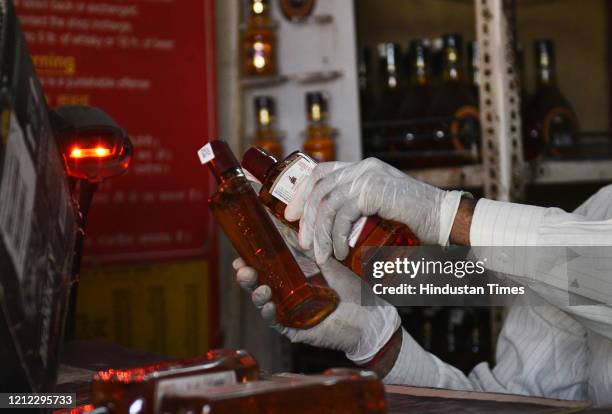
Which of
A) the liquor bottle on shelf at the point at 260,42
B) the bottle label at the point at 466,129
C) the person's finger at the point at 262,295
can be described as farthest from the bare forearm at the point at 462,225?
the liquor bottle on shelf at the point at 260,42

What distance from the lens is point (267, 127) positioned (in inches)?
83.6

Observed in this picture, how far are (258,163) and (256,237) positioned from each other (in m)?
0.09

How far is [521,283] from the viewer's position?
3.08ft

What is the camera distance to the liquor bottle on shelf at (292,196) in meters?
0.95

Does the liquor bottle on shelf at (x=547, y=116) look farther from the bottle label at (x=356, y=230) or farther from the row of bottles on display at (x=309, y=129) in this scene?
the bottle label at (x=356, y=230)

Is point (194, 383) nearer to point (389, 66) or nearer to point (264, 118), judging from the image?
point (264, 118)

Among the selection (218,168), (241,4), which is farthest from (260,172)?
(241,4)

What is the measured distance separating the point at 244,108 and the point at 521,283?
1390 millimetres

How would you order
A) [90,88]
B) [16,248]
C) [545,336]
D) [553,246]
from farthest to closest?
[90,88]
[545,336]
[553,246]
[16,248]

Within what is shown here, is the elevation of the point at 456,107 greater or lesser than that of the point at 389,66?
lesser

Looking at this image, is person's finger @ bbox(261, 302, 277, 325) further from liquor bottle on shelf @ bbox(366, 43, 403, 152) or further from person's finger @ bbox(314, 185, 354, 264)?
liquor bottle on shelf @ bbox(366, 43, 403, 152)

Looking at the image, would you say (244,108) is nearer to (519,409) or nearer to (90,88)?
(90,88)

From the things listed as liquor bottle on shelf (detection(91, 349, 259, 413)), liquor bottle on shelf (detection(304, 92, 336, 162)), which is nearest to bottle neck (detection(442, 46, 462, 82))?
liquor bottle on shelf (detection(304, 92, 336, 162))

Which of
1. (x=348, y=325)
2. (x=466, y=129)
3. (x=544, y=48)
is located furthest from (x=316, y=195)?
(x=544, y=48)
